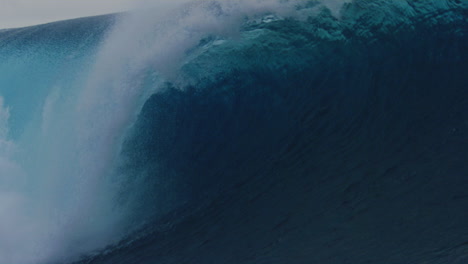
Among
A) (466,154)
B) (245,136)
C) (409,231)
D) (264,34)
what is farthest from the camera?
(264,34)

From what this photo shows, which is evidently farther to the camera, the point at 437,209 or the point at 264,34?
the point at 264,34

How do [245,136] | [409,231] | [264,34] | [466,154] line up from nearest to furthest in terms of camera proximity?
[409,231]
[466,154]
[245,136]
[264,34]

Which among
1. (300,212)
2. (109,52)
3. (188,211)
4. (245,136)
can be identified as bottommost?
(300,212)

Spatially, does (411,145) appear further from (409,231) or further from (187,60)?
(187,60)

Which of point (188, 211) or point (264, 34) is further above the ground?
point (264, 34)

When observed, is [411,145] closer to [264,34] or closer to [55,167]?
[264,34]

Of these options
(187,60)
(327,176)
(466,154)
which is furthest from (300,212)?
(187,60)
